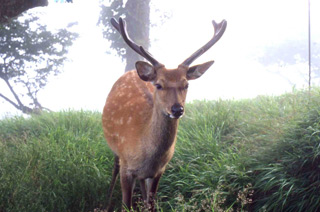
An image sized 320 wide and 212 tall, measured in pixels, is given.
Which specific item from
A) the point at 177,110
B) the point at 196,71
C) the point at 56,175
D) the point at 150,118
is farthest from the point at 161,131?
the point at 56,175

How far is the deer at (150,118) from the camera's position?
343 cm

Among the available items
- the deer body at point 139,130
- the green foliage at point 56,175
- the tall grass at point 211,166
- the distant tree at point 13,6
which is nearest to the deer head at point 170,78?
the deer body at point 139,130

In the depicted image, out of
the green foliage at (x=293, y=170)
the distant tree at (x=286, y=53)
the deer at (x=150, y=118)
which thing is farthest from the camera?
the distant tree at (x=286, y=53)

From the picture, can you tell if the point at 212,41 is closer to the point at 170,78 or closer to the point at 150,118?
the point at 170,78

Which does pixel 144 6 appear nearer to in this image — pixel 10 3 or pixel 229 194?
pixel 10 3

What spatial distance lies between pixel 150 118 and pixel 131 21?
7.38 m

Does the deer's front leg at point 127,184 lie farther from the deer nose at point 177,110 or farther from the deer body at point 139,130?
the deer nose at point 177,110

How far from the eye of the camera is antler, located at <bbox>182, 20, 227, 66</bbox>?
3682 millimetres

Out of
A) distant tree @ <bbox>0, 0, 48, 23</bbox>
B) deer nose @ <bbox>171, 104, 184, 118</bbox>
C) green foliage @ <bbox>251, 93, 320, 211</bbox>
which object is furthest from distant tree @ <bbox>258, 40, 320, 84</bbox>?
deer nose @ <bbox>171, 104, 184, 118</bbox>

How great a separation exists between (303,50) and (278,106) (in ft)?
60.2

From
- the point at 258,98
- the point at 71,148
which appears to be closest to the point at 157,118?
the point at 71,148

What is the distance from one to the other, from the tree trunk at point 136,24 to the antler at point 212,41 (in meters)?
6.57

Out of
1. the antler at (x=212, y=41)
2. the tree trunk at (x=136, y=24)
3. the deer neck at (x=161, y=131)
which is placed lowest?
the deer neck at (x=161, y=131)

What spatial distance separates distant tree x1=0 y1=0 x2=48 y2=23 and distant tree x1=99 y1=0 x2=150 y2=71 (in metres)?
4.95
